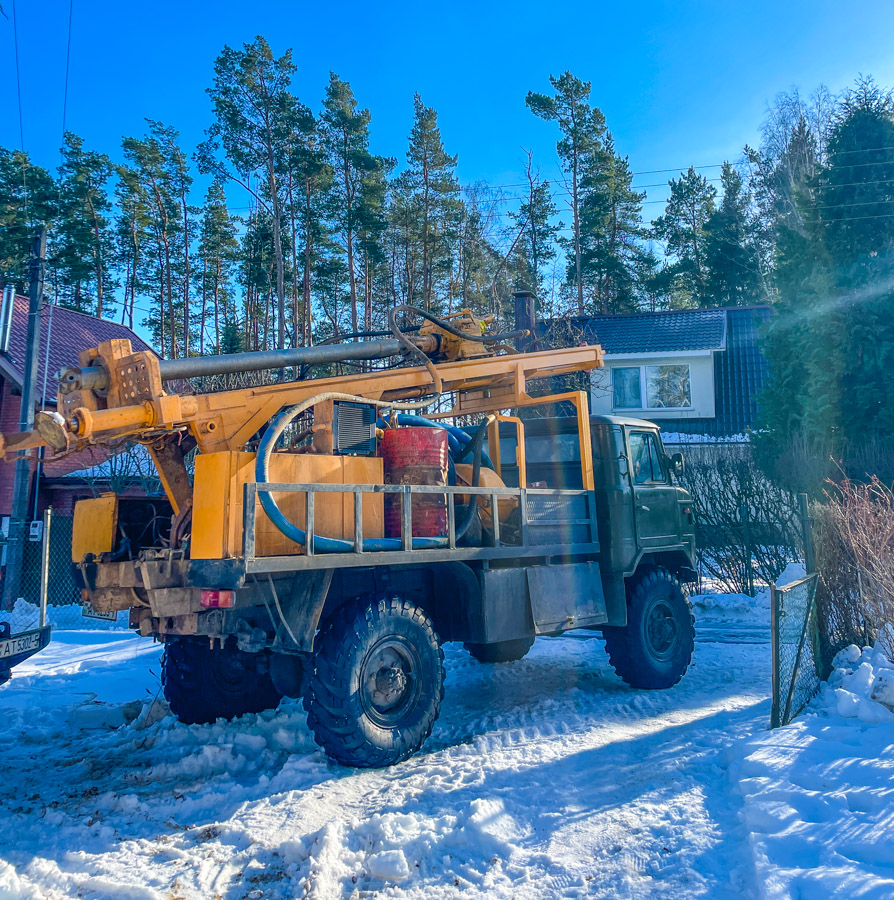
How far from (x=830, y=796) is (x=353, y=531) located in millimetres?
3259

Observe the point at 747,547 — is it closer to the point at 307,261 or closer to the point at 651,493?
the point at 651,493

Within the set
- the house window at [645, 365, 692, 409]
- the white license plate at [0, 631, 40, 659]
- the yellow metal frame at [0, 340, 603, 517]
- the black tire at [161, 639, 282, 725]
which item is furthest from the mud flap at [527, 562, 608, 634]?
the house window at [645, 365, 692, 409]

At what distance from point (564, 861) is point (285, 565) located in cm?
229

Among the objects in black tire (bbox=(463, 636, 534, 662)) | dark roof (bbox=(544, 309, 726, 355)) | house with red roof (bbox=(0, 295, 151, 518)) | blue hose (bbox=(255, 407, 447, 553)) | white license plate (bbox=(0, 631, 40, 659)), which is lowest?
black tire (bbox=(463, 636, 534, 662))

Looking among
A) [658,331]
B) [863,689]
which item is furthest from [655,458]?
[658,331]

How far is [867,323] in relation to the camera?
15391mm

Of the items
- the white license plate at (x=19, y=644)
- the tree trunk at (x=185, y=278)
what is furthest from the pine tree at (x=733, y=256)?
the white license plate at (x=19, y=644)

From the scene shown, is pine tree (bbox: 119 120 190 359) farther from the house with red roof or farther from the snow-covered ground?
the snow-covered ground

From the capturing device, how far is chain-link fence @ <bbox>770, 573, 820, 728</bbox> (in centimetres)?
529

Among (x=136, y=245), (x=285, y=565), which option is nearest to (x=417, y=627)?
(x=285, y=565)

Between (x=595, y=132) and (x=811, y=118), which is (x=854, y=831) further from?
(x=811, y=118)

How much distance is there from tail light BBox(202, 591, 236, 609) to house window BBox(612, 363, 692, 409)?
21.1 meters

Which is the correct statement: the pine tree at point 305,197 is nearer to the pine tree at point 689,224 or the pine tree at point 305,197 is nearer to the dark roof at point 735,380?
the dark roof at point 735,380

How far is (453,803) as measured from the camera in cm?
454
